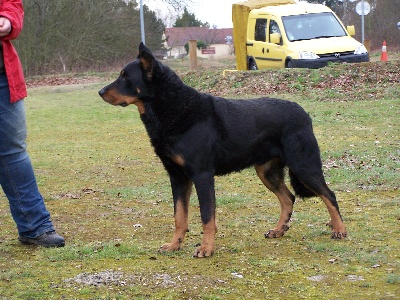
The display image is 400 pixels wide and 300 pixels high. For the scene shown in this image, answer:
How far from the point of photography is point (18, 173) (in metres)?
5.99

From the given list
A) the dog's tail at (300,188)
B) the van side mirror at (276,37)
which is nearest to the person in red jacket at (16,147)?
the dog's tail at (300,188)

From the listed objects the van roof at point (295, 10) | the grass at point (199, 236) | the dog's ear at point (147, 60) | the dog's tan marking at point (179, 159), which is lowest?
the grass at point (199, 236)

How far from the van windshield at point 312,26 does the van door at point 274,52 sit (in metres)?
0.35

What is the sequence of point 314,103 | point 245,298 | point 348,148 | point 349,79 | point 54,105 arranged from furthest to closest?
point 54,105
point 349,79
point 314,103
point 348,148
point 245,298

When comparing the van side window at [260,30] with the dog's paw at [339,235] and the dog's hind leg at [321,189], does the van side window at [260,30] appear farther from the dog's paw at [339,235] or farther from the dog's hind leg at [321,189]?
the dog's paw at [339,235]

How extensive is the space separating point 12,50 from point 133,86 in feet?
3.48

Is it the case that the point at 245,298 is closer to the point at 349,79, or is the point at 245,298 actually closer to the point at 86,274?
the point at 86,274

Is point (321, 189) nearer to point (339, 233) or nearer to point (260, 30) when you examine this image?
point (339, 233)

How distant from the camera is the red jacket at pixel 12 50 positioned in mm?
5734

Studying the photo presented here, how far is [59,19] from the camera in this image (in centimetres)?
3844

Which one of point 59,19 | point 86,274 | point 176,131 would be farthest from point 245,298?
point 59,19

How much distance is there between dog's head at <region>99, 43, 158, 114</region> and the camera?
18.7 ft

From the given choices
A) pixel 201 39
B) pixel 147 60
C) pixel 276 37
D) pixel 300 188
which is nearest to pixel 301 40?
pixel 276 37

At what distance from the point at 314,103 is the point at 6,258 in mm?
12090
